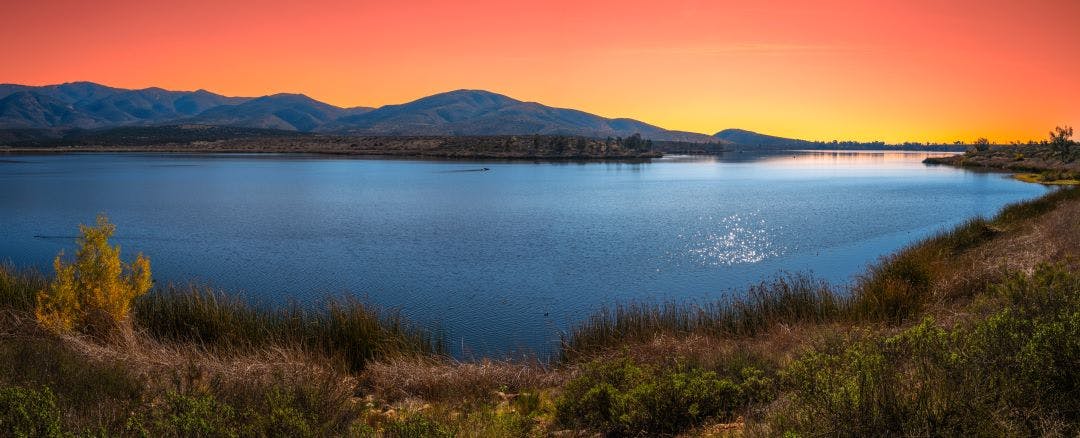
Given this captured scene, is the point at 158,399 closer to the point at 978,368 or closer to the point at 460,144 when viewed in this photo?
the point at 978,368

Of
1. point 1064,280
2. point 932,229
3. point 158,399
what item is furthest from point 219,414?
point 932,229

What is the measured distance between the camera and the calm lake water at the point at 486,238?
19781 millimetres

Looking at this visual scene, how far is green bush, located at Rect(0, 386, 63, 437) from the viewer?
561cm

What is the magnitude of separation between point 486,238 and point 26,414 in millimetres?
26447

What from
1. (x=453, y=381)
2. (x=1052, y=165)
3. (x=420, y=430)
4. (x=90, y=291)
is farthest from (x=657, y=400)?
(x=1052, y=165)

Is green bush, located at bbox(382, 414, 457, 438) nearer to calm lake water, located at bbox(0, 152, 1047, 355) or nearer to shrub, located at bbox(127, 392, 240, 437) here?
shrub, located at bbox(127, 392, 240, 437)

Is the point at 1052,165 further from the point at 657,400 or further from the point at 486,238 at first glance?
the point at 657,400

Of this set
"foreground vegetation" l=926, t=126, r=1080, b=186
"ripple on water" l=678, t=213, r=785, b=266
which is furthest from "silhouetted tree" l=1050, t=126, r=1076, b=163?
"ripple on water" l=678, t=213, r=785, b=266

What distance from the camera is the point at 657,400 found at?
25.2 feet

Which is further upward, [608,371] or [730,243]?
[608,371]

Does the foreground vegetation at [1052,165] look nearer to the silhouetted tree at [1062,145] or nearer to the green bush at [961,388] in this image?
the silhouetted tree at [1062,145]

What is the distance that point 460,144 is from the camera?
573 ft

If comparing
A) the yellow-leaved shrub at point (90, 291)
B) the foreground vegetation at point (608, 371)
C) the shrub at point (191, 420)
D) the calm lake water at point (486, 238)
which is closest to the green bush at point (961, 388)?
the foreground vegetation at point (608, 371)

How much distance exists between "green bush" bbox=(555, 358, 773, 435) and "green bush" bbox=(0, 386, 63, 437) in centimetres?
548
